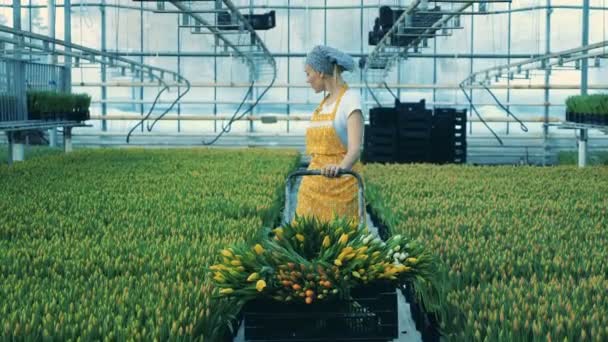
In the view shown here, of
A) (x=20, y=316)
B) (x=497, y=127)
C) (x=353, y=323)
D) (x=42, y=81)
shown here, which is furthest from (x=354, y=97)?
(x=497, y=127)

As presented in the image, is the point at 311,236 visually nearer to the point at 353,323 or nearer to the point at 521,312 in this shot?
the point at 353,323

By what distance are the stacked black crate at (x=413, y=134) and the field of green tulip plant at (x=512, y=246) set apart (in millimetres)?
5533

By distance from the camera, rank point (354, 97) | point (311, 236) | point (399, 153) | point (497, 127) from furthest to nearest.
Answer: point (497, 127)
point (399, 153)
point (354, 97)
point (311, 236)

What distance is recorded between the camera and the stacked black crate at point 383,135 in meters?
16.4

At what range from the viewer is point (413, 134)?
1630 cm

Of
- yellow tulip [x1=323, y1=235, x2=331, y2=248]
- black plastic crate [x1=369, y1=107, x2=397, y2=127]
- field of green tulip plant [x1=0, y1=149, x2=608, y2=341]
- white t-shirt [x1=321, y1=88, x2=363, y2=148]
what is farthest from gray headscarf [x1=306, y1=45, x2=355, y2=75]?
black plastic crate [x1=369, y1=107, x2=397, y2=127]

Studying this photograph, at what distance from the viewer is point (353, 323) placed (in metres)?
3.80

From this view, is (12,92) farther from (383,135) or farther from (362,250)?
(362,250)

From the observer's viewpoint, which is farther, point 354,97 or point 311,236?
point 354,97

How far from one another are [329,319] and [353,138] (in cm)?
179

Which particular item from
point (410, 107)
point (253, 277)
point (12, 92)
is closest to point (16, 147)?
point (12, 92)

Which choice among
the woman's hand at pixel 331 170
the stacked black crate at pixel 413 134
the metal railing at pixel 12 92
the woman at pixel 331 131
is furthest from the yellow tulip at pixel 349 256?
the stacked black crate at pixel 413 134

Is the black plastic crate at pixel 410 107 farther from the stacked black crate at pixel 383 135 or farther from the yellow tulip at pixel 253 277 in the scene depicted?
the yellow tulip at pixel 253 277

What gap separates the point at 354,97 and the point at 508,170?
7.03 m
